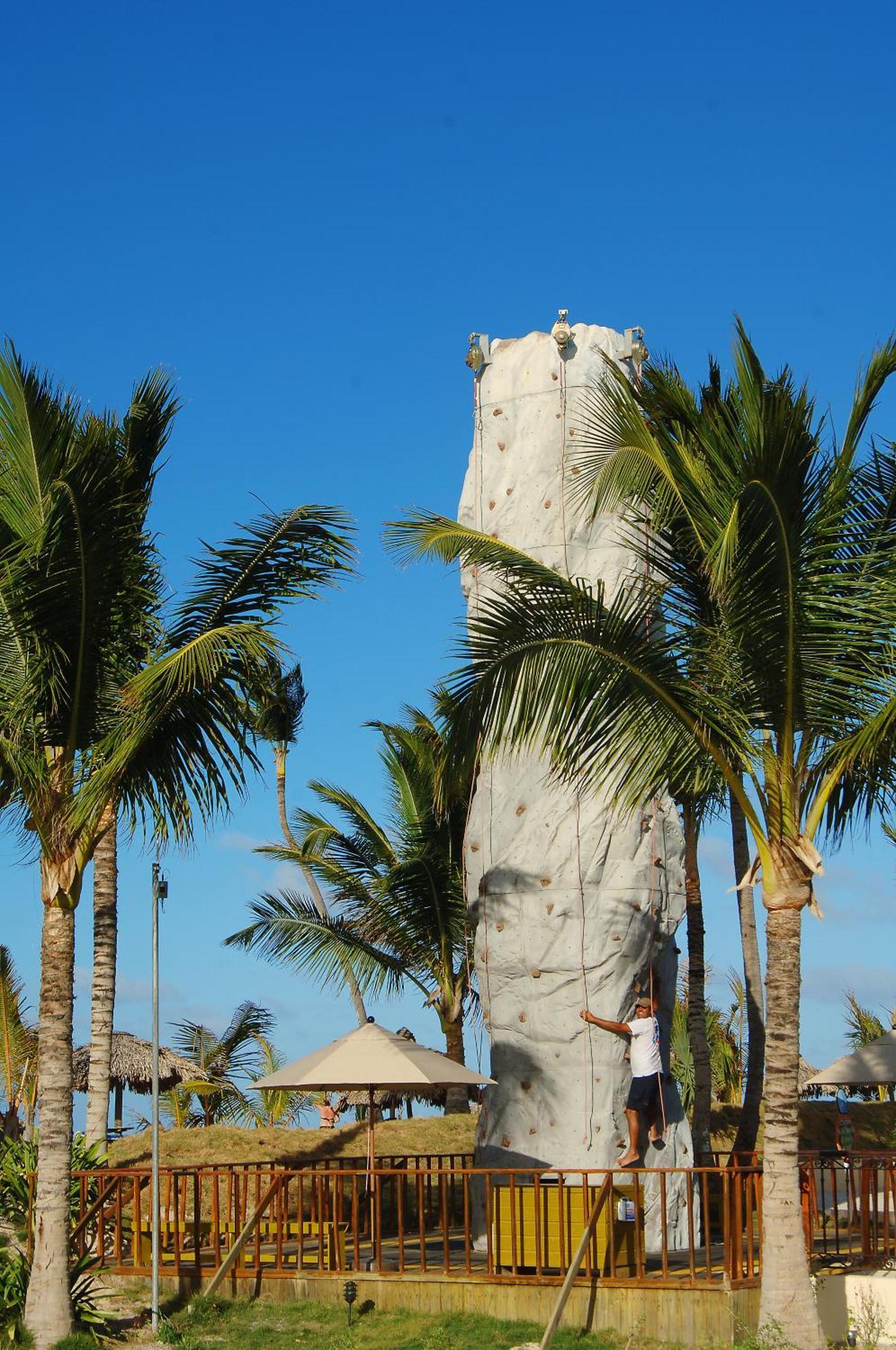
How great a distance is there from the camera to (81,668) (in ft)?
41.3

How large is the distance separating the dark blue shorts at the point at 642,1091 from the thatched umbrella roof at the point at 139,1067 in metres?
17.0

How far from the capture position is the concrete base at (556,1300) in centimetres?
1159

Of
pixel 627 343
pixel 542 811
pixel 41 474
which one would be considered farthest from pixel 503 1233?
pixel 627 343

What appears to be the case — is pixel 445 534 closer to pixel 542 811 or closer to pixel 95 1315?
pixel 542 811

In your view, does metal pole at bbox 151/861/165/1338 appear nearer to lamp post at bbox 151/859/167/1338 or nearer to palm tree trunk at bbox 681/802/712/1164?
lamp post at bbox 151/859/167/1338

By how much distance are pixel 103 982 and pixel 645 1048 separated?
764cm

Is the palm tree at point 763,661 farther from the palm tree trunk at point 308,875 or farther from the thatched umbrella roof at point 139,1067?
the thatched umbrella roof at point 139,1067

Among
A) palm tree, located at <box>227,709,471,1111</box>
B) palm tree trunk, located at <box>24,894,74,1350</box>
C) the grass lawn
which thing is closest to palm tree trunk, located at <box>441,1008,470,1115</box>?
palm tree, located at <box>227,709,471,1111</box>

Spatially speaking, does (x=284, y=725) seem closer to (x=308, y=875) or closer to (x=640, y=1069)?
(x=308, y=875)

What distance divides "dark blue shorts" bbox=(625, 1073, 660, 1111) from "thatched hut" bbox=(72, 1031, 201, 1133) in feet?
55.9

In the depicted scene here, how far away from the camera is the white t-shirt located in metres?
14.3

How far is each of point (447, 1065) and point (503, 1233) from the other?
6.41 feet

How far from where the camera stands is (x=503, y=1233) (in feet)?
42.3

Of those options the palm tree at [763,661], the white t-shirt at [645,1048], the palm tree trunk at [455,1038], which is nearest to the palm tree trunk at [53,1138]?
the palm tree at [763,661]
